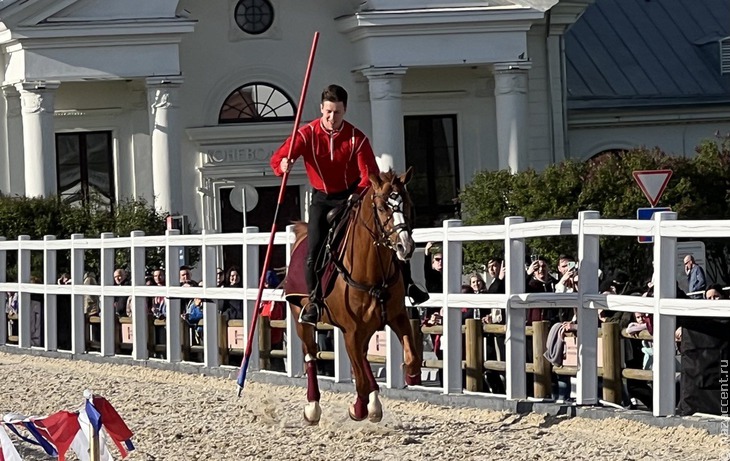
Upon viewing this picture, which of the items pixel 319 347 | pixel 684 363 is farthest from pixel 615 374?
pixel 319 347

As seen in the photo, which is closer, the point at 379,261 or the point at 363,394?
the point at 379,261

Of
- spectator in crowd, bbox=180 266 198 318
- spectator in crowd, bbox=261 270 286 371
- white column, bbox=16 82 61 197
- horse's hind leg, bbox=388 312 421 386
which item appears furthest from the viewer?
white column, bbox=16 82 61 197

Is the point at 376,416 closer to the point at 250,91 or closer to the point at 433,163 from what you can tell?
the point at 250,91

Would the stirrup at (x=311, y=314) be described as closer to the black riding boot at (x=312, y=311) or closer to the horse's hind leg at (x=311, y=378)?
the black riding boot at (x=312, y=311)

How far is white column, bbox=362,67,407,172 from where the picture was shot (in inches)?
1578

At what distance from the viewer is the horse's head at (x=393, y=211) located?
13391 mm

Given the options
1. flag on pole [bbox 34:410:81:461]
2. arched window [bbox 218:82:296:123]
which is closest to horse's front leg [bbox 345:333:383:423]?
flag on pole [bbox 34:410:81:461]

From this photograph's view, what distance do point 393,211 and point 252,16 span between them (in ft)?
95.9

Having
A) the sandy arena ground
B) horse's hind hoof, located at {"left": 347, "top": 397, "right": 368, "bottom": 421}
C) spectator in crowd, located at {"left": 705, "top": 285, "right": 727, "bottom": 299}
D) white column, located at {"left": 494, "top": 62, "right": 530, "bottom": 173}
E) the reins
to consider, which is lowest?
the sandy arena ground

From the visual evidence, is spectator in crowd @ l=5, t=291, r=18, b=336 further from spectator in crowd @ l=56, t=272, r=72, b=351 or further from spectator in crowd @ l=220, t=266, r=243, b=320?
spectator in crowd @ l=220, t=266, r=243, b=320

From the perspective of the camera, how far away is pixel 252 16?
4228 centimetres

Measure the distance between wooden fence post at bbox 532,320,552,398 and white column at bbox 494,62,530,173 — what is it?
25672 millimetres

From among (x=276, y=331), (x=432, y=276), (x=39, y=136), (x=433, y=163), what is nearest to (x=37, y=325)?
(x=276, y=331)

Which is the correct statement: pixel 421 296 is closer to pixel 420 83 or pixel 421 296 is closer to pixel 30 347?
pixel 30 347
